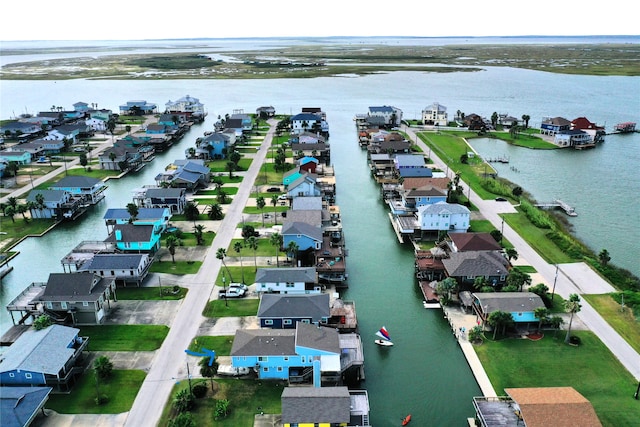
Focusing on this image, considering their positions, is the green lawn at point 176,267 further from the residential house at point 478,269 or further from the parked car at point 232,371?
the residential house at point 478,269

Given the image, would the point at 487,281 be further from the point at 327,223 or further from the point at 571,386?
the point at 327,223

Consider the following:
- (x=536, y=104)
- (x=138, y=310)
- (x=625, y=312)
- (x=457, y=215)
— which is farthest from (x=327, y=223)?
(x=536, y=104)

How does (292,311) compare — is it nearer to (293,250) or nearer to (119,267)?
(293,250)

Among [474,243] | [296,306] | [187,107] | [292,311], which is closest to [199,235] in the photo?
[296,306]

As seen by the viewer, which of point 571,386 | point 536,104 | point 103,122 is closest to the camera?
point 571,386

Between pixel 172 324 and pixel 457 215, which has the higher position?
pixel 457 215
